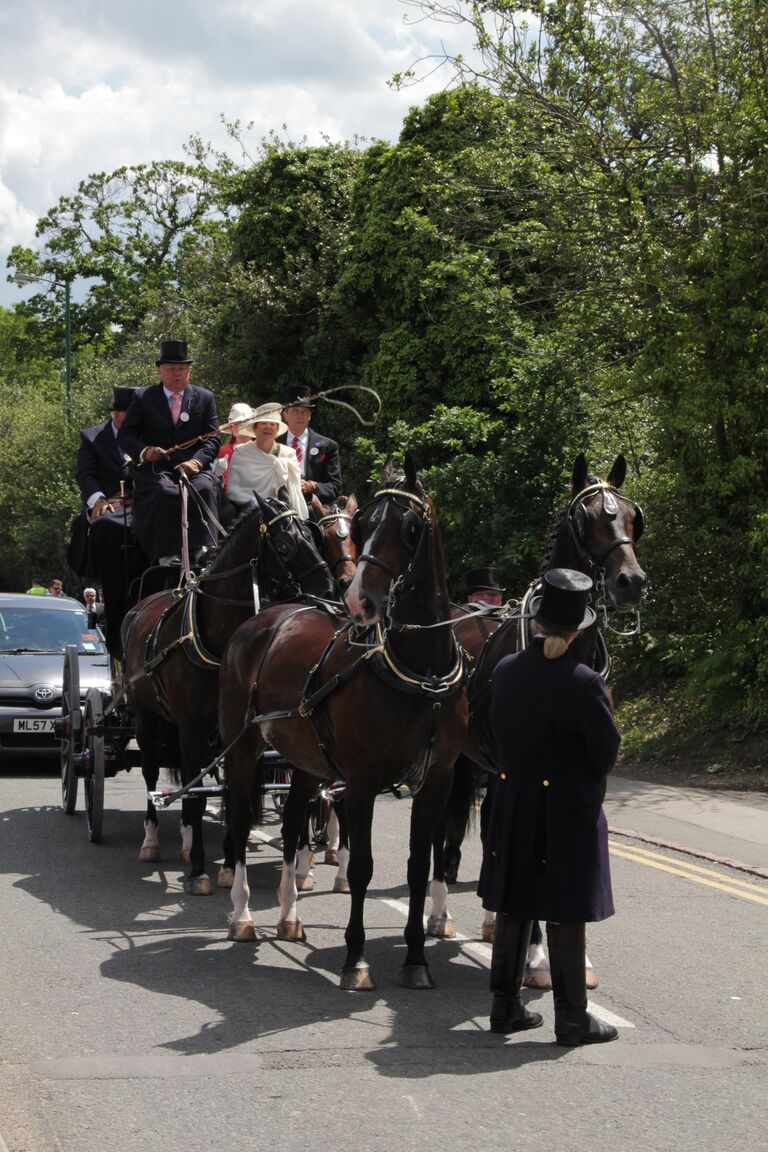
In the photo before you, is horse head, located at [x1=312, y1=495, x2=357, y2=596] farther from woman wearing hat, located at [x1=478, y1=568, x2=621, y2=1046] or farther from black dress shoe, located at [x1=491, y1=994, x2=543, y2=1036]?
black dress shoe, located at [x1=491, y1=994, x2=543, y2=1036]

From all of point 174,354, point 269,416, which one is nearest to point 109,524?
point 174,354

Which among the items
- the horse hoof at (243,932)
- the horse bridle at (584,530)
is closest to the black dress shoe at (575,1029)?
the horse bridle at (584,530)

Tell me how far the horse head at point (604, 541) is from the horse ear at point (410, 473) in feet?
2.66

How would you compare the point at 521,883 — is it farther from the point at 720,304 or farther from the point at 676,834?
the point at 720,304

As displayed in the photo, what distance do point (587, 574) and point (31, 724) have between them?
9699mm

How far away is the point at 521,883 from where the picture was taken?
590cm

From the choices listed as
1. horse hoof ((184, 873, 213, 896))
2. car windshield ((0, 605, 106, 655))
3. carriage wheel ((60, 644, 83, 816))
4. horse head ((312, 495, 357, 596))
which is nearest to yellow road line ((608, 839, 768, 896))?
horse head ((312, 495, 357, 596))

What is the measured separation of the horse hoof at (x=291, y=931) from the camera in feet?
25.7

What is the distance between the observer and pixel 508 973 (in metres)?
6.02

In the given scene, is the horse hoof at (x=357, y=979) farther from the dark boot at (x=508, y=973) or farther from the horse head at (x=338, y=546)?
the horse head at (x=338, y=546)

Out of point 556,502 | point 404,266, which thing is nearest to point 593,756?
point 556,502

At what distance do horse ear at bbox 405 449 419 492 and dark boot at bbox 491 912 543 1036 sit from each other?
208 cm

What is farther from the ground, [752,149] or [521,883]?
[752,149]

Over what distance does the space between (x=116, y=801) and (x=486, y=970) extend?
718 centimetres
